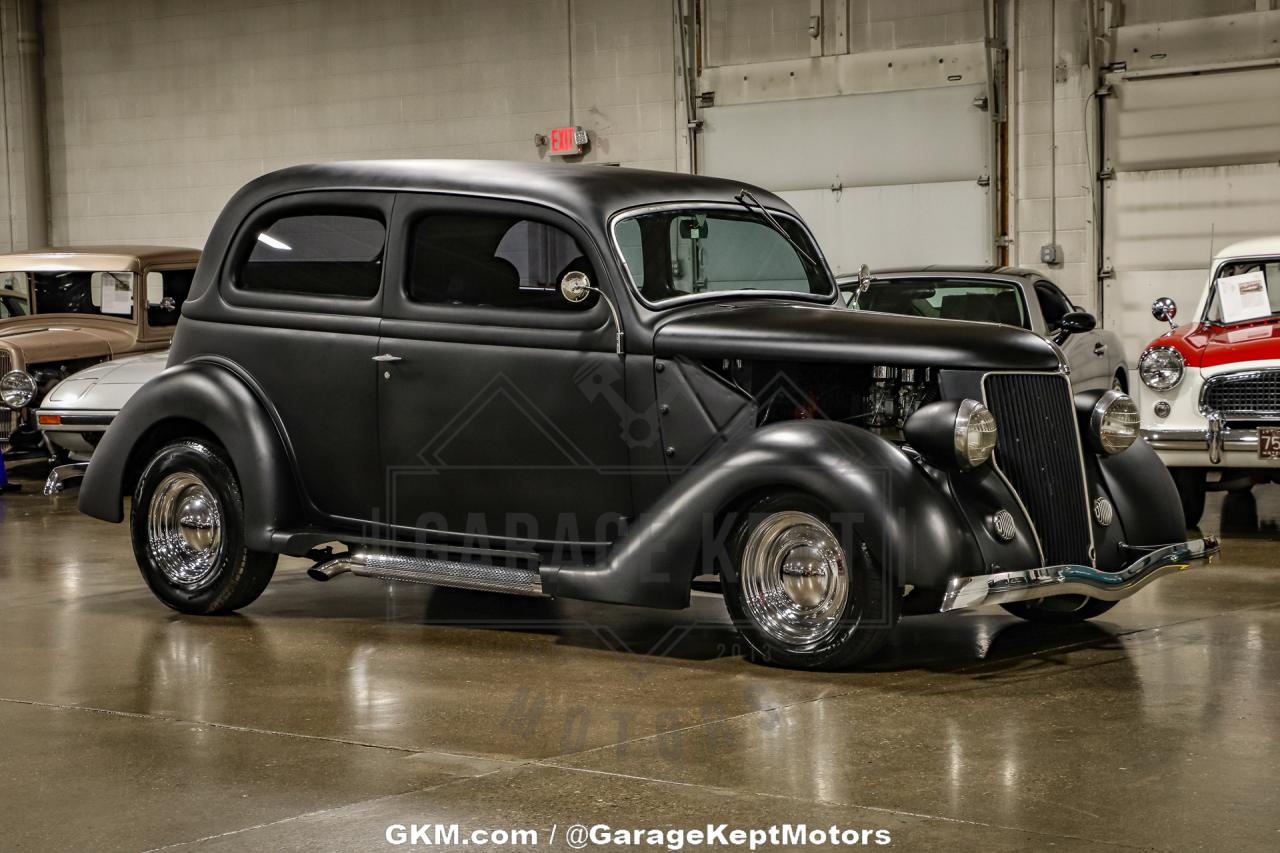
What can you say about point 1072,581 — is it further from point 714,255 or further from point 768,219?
point 768,219

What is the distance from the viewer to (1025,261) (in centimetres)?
1466

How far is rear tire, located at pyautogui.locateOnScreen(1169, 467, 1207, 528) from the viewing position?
358 inches

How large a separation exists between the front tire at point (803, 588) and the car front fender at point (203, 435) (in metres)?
1.99

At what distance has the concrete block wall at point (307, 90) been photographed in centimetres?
1642

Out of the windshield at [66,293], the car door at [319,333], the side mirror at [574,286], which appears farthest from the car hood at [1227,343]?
the windshield at [66,293]

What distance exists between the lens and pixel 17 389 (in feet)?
37.8

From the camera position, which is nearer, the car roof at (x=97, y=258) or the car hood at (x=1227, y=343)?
the car hood at (x=1227, y=343)

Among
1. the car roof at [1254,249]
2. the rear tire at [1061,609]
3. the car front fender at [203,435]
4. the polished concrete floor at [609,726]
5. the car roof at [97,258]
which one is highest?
the car roof at [97,258]

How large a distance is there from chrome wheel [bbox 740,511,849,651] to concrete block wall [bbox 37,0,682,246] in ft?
36.7

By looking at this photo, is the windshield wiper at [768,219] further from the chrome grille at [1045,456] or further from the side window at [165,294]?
the side window at [165,294]

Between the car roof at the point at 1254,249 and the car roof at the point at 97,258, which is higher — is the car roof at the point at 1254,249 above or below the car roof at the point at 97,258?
below

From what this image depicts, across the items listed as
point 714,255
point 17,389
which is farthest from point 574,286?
point 17,389

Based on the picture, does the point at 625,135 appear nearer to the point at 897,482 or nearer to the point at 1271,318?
the point at 1271,318

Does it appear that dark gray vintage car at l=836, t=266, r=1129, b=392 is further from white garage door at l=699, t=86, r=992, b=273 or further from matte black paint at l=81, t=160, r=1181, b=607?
matte black paint at l=81, t=160, r=1181, b=607
